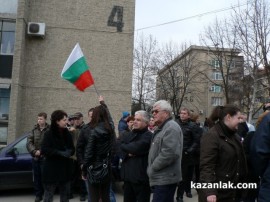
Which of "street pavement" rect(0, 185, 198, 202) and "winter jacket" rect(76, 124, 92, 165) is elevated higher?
"winter jacket" rect(76, 124, 92, 165)

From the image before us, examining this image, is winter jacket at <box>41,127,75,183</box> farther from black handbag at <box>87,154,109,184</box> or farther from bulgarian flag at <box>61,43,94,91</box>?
bulgarian flag at <box>61,43,94,91</box>

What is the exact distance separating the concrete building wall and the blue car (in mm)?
8415

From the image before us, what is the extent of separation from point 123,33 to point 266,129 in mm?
14838

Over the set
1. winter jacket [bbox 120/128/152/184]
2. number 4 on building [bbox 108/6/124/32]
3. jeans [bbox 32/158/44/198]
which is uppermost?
number 4 on building [bbox 108/6/124/32]

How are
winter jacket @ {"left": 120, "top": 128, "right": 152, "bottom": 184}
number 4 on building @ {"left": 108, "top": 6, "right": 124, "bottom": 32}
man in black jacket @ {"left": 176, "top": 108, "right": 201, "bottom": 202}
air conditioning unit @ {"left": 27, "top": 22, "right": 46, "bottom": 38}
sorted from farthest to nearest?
number 4 on building @ {"left": 108, "top": 6, "right": 124, "bottom": 32}
air conditioning unit @ {"left": 27, "top": 22, "right": 46, "bottom": 38}
man in black jacket @ {"left": 176, "top": 108, "right": 201, "bottom": 202}
winter jacket @ {"left": 120, "top": 128, "right": 152, "bottom": 184}

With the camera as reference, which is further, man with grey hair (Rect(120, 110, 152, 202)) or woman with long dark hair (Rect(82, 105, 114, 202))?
woman with long dark hair (Rect(82, 105, 114, 202))

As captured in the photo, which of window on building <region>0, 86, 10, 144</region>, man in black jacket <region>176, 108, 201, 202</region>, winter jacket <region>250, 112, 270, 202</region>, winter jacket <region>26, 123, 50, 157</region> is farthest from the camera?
window on building <region>0, 86, 10, 144</region>

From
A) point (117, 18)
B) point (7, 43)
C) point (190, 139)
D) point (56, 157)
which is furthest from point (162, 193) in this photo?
point (7, 43)

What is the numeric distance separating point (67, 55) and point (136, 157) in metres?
12.5

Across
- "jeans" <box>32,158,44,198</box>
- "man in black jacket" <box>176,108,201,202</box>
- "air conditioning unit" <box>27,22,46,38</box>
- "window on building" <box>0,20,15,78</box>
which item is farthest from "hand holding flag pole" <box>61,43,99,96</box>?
"window on building" <box>0,20,15,78</box>

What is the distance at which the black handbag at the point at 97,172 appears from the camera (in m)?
5.14

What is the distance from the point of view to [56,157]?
561 cm

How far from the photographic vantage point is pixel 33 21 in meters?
16.8

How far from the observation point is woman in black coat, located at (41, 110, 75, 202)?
218 inches
